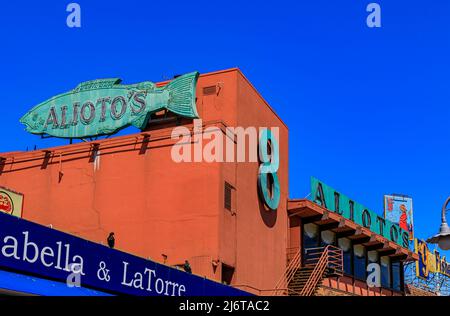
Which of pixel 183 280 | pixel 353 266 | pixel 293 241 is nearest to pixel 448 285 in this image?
pixel 353 266

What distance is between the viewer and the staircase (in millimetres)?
30438

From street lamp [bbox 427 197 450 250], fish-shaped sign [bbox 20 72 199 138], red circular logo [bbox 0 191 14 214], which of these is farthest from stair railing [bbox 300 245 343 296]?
street lamp [bbox 427 197 450 250]

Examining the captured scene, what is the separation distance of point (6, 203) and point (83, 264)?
22.4ft

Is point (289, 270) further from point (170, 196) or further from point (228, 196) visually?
point (170, 196)

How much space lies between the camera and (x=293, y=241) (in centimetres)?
3375

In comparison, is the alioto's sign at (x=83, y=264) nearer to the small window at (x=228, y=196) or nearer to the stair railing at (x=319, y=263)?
the small window at (x=228, y=196)

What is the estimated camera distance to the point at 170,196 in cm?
2747

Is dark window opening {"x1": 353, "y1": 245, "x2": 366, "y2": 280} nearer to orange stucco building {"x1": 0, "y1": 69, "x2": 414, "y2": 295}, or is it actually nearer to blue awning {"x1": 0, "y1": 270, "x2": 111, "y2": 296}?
orange stucco building {"x1": 0, "y1": 69, "x2": 414, "y2": 295}

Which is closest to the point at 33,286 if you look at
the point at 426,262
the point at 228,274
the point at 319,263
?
the point at 228,274

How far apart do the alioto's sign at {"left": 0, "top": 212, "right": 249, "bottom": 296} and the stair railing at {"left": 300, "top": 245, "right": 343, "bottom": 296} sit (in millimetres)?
8218

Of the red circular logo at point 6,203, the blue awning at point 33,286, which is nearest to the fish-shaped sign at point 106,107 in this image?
the red circular logo at point 6,203

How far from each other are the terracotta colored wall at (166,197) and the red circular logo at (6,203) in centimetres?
492

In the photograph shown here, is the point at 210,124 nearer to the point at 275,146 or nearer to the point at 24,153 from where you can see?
the point at 275,146
